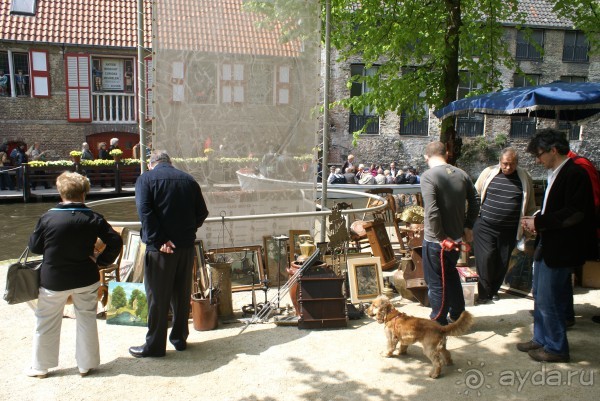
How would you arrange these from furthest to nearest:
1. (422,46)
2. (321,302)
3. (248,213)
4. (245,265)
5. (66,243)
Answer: (422,46), (248,213), (245,265), (321,302), (66,243)

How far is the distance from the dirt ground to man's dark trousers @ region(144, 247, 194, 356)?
17cm

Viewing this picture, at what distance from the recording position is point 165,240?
14.8ft

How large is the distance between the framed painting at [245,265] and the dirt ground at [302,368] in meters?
1.10

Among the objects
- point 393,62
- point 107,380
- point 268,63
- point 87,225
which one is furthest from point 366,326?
point 393,62

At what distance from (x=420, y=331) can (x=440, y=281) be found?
2.29 feet

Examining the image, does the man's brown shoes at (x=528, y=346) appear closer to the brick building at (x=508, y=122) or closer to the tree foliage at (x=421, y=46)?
the tree foliage at (x=421, y=46)

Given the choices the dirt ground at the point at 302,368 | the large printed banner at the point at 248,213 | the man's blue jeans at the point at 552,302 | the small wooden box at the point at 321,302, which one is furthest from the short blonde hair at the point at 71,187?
the man's blue jeans at the point at 552,302

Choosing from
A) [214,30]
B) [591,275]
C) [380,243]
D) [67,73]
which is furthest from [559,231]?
[67,73]

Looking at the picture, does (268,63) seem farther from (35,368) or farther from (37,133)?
(37,133)

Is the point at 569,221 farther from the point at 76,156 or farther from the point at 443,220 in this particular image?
the point at 76,156

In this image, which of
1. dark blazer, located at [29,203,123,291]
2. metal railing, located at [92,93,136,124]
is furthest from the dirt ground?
metal railing, located at [92,93,136,124]

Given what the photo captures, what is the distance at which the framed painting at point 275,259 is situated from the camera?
679 centimetres

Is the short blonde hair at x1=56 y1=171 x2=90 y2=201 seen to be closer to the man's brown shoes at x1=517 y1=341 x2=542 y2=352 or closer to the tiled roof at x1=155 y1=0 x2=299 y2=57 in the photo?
the tiled roof at x1=155 y1=0 x2=299 y2=57

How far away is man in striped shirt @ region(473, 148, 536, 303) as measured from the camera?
5855 mm
